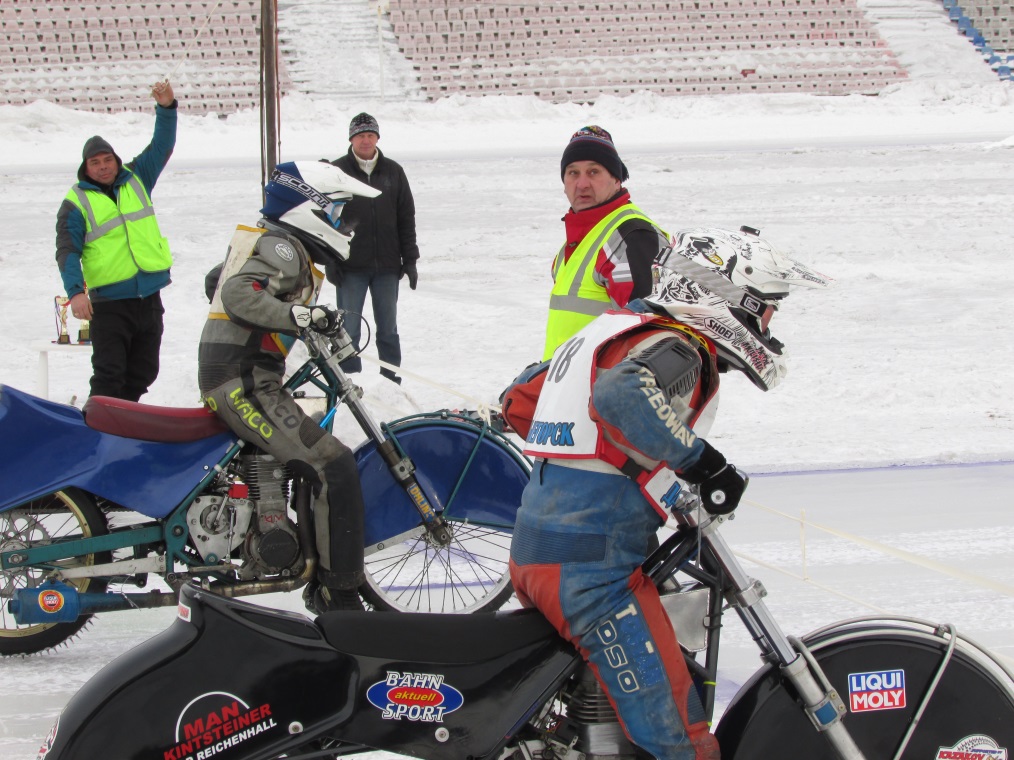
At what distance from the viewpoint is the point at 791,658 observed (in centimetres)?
262

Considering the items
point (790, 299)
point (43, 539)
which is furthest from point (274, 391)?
point (790, 299)

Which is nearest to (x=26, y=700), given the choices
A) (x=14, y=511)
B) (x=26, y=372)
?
(x=14, y=511)

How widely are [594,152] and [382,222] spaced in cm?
385

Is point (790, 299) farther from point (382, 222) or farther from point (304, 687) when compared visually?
point (304, 687)

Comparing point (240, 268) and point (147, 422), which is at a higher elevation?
point (240, 268)

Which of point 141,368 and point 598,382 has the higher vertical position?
point 598,382

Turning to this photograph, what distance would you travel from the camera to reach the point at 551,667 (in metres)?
2.64

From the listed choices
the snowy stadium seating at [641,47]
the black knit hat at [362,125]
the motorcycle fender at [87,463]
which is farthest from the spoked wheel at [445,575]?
the snowy stadium seating at [641,47]

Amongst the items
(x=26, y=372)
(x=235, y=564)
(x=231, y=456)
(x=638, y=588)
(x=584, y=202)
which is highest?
(x=584, y=202)

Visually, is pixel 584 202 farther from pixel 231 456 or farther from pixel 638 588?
pixel 638 588

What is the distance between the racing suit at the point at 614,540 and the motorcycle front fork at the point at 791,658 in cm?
17

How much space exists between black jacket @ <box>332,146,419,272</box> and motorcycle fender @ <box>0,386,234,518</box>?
3.94 m

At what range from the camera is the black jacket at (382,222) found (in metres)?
8.24

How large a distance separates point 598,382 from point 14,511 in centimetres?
276
